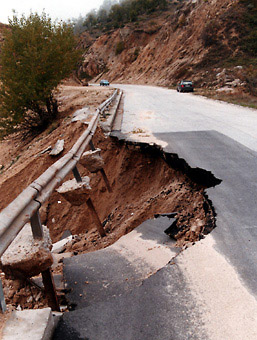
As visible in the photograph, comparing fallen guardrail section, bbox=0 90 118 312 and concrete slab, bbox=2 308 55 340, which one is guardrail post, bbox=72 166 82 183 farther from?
concrete slab, bbox=2 308 55 340

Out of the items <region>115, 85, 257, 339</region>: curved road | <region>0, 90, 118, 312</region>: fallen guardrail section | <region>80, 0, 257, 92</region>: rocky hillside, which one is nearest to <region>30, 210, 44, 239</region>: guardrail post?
<region>0, 90, 118, 312</region>: fallen guardrail section

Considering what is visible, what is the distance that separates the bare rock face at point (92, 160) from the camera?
22.0 ft

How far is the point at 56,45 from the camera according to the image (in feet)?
58.9

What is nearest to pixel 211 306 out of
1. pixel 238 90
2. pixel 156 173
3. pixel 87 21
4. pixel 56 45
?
pixel 156 173

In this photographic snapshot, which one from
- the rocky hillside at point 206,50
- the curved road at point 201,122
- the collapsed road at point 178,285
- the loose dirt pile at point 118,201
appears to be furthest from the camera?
the rocky hillside at point 206,50

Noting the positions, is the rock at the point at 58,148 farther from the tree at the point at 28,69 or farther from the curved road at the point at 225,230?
the tree at the point at 28,69

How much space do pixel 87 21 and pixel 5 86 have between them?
105 metres

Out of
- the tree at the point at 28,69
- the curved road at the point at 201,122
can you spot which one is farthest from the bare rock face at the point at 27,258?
the tree at the point at 28,69

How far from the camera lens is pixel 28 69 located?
16594 millimetres

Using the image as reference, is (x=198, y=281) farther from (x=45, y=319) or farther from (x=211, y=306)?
(x=45, y=319)

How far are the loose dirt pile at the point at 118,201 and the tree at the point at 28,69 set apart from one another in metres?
5.71

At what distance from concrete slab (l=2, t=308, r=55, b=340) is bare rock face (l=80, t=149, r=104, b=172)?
15.8 feet

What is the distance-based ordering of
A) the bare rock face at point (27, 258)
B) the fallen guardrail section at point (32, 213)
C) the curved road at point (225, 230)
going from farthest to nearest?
the bare rock face at point (27, 258), the curved road at point (225, 230), the fallen guardrail section at point (32, 213)

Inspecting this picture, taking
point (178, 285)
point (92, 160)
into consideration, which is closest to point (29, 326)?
point (178, 285)
